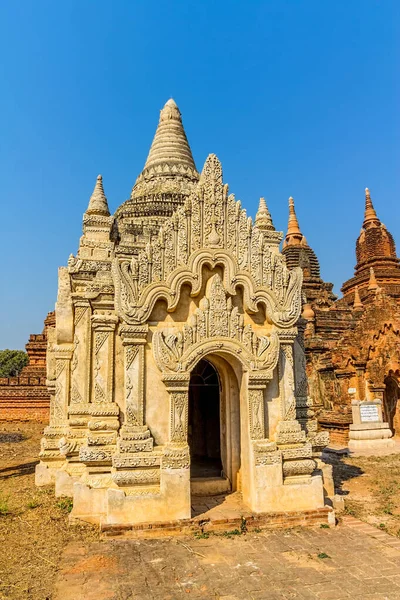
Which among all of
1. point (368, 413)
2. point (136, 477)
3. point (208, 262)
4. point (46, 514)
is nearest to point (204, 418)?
point (46, 514)

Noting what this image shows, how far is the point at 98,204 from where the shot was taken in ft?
41.4

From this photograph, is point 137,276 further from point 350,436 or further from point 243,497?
point 350,436

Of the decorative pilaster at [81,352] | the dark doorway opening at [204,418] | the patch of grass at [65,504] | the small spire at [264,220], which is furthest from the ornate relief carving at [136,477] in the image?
the small spire at [264,220]

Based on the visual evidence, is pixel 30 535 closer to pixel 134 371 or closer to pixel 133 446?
pixel 133 446

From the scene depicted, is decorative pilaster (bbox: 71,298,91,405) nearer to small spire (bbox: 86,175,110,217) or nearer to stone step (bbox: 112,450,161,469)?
small spire (bbox: 86,175,110,217)

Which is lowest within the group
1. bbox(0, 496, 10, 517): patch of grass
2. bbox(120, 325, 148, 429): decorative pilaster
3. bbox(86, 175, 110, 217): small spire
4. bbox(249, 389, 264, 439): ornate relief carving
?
bbox(0, 496, 10, 517): patch of grass

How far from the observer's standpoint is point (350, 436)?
19.5 metres

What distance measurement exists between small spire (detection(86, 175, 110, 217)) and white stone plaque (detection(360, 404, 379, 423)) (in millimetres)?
13321

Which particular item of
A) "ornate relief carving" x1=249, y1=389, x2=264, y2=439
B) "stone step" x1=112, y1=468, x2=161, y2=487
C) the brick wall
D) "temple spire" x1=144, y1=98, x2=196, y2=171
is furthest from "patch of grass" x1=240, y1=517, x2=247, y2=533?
the brick wall

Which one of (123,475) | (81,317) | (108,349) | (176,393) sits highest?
(81,317)

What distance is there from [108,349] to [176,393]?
1741mm

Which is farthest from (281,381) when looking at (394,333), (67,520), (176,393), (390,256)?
(390,256)

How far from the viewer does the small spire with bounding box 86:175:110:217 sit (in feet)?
41.2

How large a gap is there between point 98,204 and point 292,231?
1001 inches
